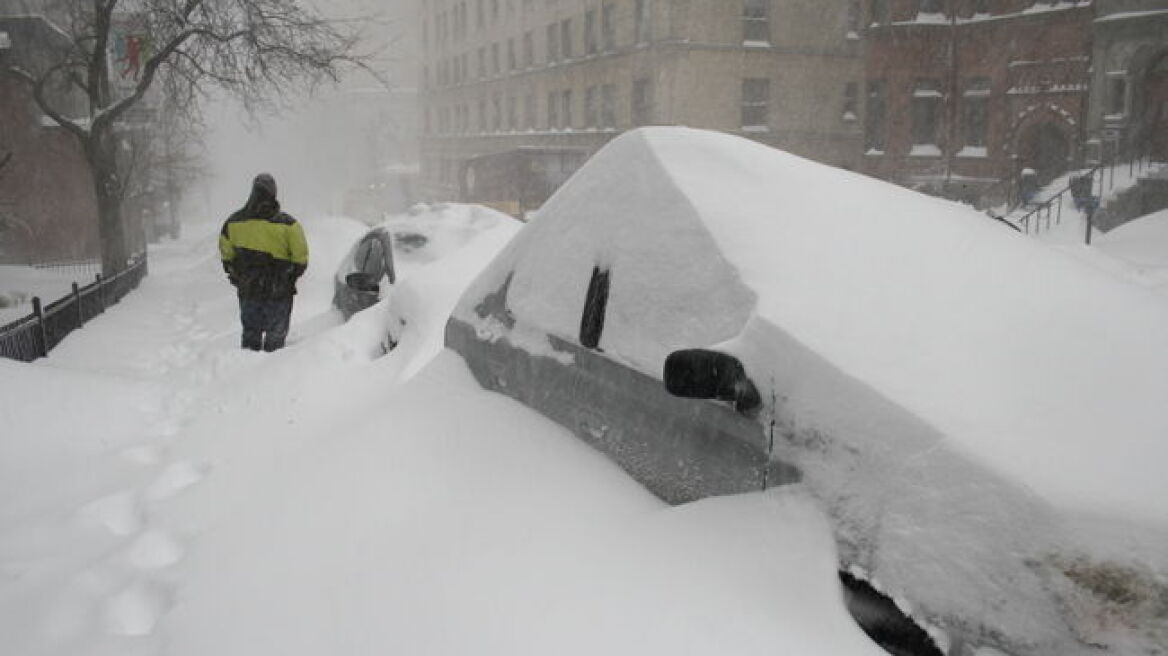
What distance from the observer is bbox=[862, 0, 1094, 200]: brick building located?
28.0 metres

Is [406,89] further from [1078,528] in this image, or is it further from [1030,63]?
[1078,528]

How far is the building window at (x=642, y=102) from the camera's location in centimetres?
3562

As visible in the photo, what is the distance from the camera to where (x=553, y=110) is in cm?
4378

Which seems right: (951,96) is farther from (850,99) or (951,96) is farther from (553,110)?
(553,110)

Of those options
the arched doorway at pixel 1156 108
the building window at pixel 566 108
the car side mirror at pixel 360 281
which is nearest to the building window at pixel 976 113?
the arched doorway at pixel 1156 108

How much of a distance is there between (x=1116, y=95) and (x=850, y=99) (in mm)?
13805

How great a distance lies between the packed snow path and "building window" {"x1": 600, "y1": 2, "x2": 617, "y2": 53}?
34.9 meters

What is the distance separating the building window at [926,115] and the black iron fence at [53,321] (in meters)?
29.5

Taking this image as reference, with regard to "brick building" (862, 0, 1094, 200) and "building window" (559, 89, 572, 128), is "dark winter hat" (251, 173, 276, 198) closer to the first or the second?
"brick building" (862, 0, 1094, 200)

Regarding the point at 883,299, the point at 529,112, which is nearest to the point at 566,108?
the point at 529,112

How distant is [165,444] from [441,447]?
266 centimetres

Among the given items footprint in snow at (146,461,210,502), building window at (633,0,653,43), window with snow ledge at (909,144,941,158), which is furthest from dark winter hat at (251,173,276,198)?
window with snow ledge at (909,144,941,158)

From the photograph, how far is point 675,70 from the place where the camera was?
34219 millimetres

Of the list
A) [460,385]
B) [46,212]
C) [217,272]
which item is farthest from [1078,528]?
[46,212]
